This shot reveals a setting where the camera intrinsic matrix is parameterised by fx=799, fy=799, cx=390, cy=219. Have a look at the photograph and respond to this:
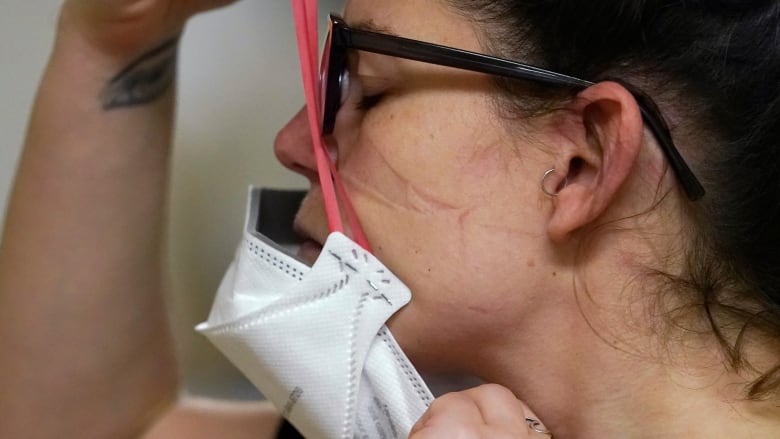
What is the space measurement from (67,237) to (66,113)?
0.15 m

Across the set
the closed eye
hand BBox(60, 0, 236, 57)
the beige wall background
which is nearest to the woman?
the closed eye

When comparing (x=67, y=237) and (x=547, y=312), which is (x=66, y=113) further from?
(x=547, y=312)

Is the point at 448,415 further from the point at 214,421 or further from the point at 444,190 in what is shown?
the point at 214,421

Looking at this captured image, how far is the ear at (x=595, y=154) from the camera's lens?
0.66 metres

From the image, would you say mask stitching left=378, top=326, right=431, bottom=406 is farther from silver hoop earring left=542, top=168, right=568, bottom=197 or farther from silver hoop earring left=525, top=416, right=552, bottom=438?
silver hoop earring left=542, top=168, right=568, bottom=197

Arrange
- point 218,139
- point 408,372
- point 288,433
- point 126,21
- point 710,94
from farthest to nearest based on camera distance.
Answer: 1. point 218,139
2. point 288,433
3. point 126,21
4. point 408,372
5. point 710,94

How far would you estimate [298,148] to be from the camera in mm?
856

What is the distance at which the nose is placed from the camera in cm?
85

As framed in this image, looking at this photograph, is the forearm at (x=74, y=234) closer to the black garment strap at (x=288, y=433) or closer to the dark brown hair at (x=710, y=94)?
the black garment strap at (x=288, y=433)

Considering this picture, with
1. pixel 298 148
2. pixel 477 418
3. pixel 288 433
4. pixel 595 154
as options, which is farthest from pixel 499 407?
pixel 288 433

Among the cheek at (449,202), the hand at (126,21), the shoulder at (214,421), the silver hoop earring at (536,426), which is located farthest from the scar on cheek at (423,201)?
the shoulder at (214,421)

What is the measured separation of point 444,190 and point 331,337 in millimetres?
179

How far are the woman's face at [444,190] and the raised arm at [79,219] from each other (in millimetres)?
365

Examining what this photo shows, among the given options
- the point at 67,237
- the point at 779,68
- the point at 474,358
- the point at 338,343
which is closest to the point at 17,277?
the point at 67,237
